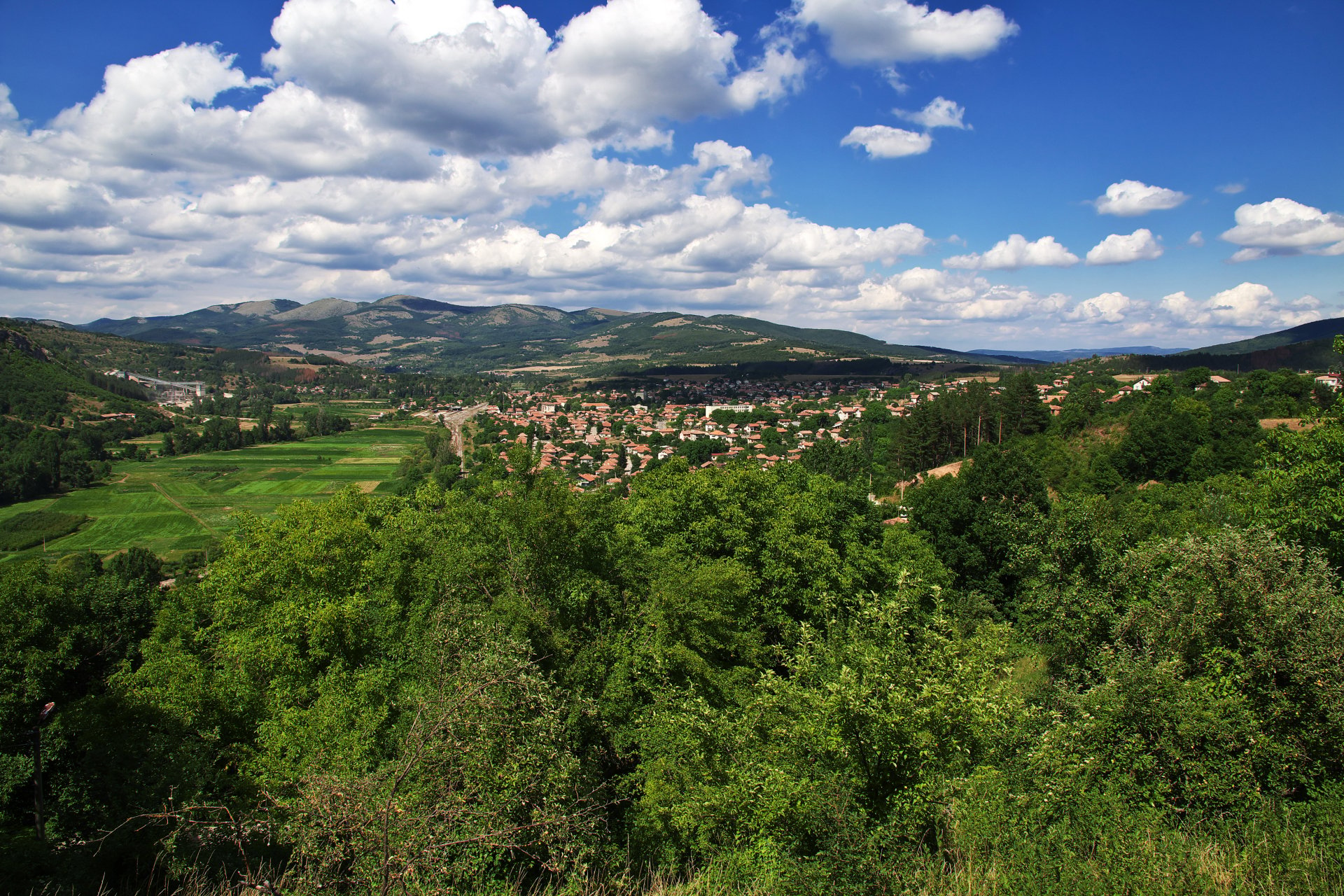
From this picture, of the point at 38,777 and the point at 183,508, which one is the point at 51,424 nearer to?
the point at 183,508

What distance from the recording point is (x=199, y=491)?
6806cm

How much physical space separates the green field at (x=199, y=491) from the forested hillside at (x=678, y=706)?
30.5m

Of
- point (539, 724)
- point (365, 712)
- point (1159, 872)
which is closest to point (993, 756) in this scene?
point (1159, 872)

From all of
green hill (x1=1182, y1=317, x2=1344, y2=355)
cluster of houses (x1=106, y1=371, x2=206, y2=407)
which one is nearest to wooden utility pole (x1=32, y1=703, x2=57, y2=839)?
cluster of houses (x1=106, y1=371, x2=206, y2=407)

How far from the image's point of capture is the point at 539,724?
313 inches

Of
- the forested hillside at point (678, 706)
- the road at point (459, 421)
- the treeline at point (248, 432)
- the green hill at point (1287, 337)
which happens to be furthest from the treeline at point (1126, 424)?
the green hill at point (1287, 337)

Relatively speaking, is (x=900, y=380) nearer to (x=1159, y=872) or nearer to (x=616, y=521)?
(x=616, y=521)

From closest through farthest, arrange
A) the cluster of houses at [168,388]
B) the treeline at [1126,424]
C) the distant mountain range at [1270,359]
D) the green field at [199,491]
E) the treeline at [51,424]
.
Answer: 1. the treeline at [1126,424]
2. the green field at [199,491]
3. the treeline at [51,424]
4. the distant mountain range at [1270,359]
5. the cluster of houses at [168,388]

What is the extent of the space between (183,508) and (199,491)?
7.43m

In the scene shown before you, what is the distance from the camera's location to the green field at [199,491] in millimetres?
52500

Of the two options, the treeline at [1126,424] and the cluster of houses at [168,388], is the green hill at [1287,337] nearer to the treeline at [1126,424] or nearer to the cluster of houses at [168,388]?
the treeline at [1126,424]

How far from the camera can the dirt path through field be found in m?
55.0

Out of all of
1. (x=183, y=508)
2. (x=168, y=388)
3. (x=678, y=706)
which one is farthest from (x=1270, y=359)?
(x=168, y=388)

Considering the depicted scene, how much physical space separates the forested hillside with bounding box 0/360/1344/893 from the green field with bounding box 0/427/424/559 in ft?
99.9
